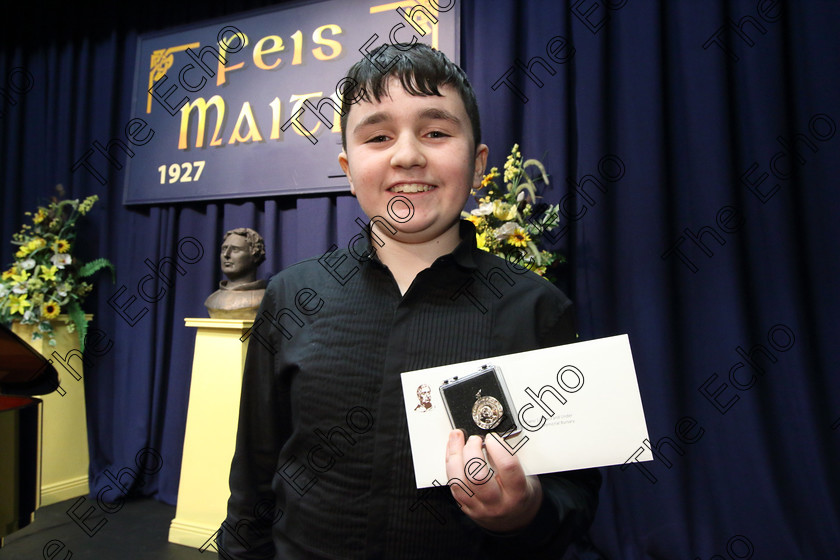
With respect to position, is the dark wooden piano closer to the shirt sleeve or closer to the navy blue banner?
the shirt sleeve

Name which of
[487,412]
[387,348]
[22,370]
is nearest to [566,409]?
[487,412]

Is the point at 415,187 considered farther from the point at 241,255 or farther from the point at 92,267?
the point at 92,267

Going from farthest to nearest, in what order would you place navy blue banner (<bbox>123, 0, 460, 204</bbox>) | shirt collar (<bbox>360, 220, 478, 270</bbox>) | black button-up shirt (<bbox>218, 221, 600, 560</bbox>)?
navy blue banner (<bbox>123, 0, 460, 204</bbox>)
shirt collar (<bbox>360, 220, 478, 270</bbox>)
black button-up shirt (<bbox>218, 221, 600, 560</bbox>)

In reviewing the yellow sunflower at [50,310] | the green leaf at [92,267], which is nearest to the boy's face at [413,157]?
the yellow sunflower at [50,310]

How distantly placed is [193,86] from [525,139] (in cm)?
200

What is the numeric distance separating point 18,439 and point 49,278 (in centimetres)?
210

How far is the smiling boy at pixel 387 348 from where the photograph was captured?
64 cm

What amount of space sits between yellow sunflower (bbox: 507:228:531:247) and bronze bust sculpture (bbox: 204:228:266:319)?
114 cm

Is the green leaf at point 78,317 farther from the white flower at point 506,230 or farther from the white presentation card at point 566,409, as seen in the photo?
the white presentation card at point 566,409

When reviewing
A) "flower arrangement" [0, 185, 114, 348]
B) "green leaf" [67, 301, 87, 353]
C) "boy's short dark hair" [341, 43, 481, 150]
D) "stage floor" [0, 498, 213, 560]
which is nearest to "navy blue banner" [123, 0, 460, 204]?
"flower arrangement" [0, 185, 114, 348]

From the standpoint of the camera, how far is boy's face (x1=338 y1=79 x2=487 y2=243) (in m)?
0.70

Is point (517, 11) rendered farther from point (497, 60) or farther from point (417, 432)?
point (417, 432)

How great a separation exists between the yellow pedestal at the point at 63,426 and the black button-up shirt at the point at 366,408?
2.43 m

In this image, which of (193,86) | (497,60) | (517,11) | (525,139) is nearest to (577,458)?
(525,139)
